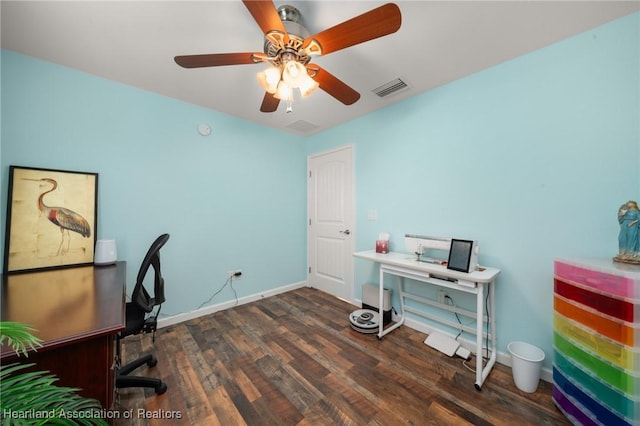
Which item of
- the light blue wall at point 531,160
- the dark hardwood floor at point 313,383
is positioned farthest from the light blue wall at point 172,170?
the light blue wall at point 531,160

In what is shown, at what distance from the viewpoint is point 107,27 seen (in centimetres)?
154

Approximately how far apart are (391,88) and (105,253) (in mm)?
3057

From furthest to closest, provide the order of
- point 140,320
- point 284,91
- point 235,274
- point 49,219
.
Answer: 1. point 235,274
2. point 49,219
3. point 140,320
4. point 284,91

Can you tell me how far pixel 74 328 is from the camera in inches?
34.3

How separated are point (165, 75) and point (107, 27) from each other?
0.55m

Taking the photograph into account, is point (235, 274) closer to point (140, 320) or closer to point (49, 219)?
point (140, 320)

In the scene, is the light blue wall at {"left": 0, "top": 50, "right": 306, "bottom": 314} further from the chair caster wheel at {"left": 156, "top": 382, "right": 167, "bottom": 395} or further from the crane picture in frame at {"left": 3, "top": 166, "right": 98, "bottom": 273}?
the chair caster wheel at {"left": 156, "top": 382, "right": 167, "bottom": 395}

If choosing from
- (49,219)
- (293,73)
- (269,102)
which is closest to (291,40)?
(293,73)

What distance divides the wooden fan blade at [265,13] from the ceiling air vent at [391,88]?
133 centimetres

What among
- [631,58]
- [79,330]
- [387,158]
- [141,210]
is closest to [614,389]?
[631,58]

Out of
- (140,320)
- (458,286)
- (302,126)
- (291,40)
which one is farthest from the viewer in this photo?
(302,126)

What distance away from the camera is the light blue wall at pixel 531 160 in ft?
4.84

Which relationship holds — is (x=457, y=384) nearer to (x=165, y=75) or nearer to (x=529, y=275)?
(x=529, y=275)

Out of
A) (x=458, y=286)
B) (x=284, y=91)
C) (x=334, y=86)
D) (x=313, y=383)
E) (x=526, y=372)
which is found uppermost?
(x=334, y=86)
